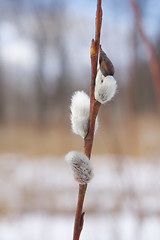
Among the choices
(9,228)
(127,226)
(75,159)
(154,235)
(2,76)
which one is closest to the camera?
(75,159)

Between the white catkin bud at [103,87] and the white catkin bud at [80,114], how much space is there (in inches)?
1.0

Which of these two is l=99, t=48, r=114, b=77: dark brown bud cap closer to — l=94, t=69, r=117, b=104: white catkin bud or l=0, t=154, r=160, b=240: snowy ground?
l=94, t=69, r=117, b=104: white catkin bud

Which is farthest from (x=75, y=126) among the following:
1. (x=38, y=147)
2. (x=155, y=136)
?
(x=155, y=136)

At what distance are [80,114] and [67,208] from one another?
2.08 metres

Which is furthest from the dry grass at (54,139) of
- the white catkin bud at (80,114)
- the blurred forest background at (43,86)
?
the white catkin bud at (80,114)

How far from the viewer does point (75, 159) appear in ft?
0.70

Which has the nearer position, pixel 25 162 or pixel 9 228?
pixel 9 228

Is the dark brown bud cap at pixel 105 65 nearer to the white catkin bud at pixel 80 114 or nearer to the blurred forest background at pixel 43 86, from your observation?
the white catkin bud at pixel 80 114

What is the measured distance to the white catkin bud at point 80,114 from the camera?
0.22 m

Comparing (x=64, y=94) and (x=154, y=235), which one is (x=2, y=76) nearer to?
(x=64, y=94)

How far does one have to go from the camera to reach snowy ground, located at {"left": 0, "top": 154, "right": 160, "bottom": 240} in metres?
1.53

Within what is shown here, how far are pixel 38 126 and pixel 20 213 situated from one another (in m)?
5.42

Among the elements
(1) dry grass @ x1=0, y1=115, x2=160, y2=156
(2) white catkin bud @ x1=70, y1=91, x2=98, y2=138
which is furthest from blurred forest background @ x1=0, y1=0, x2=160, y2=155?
(2) white catkin bud @ x1=70, y1=91, x2=98, y2=138

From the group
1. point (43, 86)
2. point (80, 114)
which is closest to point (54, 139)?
point (43, 86)
